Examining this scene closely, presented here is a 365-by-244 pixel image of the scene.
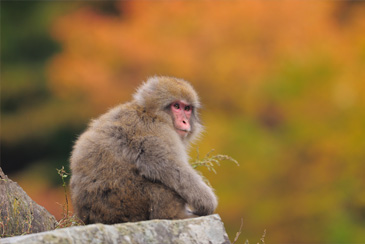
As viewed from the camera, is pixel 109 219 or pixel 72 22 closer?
pixel 109 219

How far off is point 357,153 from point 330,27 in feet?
12.7

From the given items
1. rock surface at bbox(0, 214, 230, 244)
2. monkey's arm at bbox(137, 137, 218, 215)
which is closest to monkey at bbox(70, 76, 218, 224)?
monkey's arm at bbox(137, 137, 218, 215)

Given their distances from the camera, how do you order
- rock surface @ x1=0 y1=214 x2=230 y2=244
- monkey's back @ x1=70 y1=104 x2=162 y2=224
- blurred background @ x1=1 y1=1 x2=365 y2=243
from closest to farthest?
rock surface @ x1=0 y1=214 x2=230 y2=244, monkey's back @ x1=70 y1=104 x2=162 y2=224, blurred background @ x1=1 y1=1 x2=365 y2=243

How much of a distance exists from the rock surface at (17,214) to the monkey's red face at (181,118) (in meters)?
1.36

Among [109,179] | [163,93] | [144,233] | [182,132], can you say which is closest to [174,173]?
[109,179]

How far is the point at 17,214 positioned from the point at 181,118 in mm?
1589

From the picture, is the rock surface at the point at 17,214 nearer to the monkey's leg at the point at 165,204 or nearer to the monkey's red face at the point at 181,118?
the monkey's leg at the point at 165,204

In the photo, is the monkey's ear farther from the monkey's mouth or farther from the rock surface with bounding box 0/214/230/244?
the rock surface with bounding box 0/214/230/244

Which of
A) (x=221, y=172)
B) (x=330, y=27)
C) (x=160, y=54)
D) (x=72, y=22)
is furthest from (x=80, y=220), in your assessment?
(x=72, y=22)

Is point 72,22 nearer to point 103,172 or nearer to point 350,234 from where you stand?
point 350,234

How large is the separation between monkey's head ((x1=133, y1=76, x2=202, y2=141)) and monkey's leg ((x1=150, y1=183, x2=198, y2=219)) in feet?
2.48

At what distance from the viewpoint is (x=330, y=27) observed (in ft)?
52.2

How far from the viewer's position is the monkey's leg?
5203 mm

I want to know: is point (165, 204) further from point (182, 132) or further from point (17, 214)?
point (17, 214)
